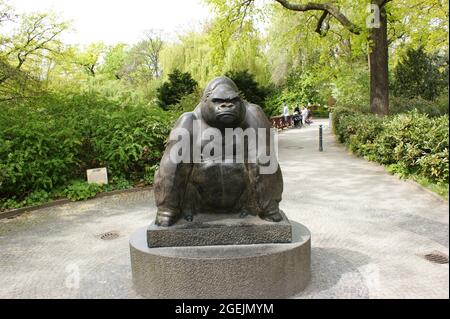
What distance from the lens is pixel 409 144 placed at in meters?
10.4

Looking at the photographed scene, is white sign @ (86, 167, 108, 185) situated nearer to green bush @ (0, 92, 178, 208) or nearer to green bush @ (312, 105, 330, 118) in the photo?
green bush @ (0, 92, 178, 208)

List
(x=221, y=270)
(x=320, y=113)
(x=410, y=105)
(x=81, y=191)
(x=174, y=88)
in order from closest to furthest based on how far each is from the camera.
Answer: (x=221, y=270) → (x=81, y=191) → (x=410, y=105) → (x=174, y=88) → (x=320, y=113)

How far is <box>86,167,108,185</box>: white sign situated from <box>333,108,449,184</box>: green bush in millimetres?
7119

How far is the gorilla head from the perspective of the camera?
14.0 ft

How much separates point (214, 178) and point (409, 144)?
7.50 m

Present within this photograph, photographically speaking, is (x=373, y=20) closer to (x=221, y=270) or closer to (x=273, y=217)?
(x=273, y=217)

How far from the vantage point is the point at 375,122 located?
13.5 metres

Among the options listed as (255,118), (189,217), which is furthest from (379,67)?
(189,217)

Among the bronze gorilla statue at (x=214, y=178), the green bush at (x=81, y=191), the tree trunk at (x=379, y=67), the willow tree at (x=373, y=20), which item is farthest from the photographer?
the tree trunk at (x=379, y=67)

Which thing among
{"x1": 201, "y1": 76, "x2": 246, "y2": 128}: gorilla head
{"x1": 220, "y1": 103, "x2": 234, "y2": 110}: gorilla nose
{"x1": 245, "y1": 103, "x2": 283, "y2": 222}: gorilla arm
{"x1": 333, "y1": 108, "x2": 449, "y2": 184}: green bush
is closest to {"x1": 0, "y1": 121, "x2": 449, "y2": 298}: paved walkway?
{"x1": 333, "y1": 108, "x2": 449, "y2": 184}: green bush

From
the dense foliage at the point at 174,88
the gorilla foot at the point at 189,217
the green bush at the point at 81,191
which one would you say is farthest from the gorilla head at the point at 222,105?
the dense foliage at the point at 174,88

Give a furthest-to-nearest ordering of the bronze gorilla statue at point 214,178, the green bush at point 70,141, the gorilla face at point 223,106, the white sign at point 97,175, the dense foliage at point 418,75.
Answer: the dense foliage at point 418,75 < the white sign at point 97,175 < the green bush at point 70,141 < the bronze gorilla statue at point 214,178 < the gorilla face at point 223,106

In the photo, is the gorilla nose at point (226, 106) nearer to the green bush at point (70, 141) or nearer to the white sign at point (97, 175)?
the green bush at point (70, 141)

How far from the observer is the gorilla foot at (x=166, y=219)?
4414 mm
